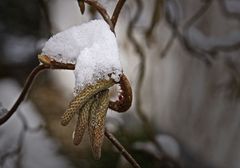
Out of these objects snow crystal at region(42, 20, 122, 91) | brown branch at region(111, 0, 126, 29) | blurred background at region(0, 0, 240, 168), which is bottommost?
blurred background at region(0, 0, 240, 168)

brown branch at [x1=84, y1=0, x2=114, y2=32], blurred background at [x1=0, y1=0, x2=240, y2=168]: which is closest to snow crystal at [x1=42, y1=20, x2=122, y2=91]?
brown branch at [x1=84, y1=0, x2=114, y2=32]

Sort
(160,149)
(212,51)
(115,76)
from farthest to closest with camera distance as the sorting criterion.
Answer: (212,51) → (160,149) → (115,76)

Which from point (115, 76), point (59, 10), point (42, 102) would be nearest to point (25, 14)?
point (59, 10)

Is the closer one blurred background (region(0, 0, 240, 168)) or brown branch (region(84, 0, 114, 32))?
brown branch (region(84, 0, 114, 32))

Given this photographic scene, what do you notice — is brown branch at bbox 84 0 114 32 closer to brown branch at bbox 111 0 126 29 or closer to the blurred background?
brown branch at bbox 111 0 126 29

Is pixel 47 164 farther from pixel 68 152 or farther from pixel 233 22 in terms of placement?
pixel 233 22
